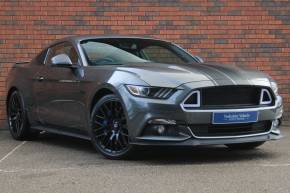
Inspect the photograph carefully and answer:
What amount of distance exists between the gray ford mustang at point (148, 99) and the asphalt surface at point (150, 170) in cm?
24

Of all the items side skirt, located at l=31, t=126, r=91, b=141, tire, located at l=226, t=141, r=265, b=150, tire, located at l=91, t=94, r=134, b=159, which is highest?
tire, located at l=91, t=94, r=134, b=159

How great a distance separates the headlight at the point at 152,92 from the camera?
6371mm

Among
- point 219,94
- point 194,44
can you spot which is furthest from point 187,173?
point 194,44

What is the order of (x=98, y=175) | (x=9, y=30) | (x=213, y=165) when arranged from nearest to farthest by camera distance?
(x=98, y=175)
(x=213, y=165)
(x=9, y=30)

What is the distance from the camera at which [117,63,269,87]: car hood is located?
6.43m

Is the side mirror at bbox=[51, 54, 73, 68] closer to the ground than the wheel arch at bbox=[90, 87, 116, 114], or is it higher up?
higher up

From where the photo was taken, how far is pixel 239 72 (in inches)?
272

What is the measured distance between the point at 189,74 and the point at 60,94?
6.30 ft

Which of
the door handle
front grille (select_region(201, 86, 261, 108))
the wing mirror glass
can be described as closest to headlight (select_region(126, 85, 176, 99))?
front grille (select_region(201, 86, 261, 108))

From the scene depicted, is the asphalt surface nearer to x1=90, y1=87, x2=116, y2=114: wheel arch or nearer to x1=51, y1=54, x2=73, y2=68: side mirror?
x1=90, y1=87, x2=116, y2=114: wheel arch

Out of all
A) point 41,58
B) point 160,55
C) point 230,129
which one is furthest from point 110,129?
point 41,58

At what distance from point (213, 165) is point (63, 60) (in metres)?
2.27

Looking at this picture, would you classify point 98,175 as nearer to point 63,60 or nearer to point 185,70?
point 185,70

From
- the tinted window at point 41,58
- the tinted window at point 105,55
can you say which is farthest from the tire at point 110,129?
the tinted window at point 41,58
